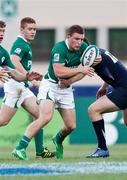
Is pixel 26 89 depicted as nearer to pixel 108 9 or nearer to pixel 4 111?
pixel 4 111

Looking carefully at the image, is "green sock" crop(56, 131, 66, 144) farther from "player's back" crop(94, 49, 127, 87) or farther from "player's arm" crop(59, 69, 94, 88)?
"player's back" crop(94, 49, 127, 87)

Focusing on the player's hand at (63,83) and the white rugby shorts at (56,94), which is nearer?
the player's hand at (63,83)

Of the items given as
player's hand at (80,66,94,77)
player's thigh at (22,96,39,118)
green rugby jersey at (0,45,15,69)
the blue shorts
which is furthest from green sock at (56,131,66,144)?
player's hand at (80,66,94,77)

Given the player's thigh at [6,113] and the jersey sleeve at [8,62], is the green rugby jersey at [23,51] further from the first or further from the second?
the player's thigh at [6,113]

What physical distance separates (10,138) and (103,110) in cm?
625

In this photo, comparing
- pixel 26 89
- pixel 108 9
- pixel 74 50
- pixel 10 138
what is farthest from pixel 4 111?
pixel 108 9

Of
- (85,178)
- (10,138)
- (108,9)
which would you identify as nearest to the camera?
(85,178)

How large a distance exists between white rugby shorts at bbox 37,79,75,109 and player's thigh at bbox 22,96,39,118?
1.14 feet

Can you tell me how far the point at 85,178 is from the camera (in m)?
10.1

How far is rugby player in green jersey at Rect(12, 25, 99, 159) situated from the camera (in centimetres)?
1245

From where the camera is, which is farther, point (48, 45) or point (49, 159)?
point (48, 45)

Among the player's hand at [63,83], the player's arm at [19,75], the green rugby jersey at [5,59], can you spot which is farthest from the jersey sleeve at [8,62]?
the player's hand at [63,83]

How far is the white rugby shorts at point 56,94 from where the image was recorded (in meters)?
12.9

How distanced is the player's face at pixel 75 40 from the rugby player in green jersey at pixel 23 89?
879 mm
